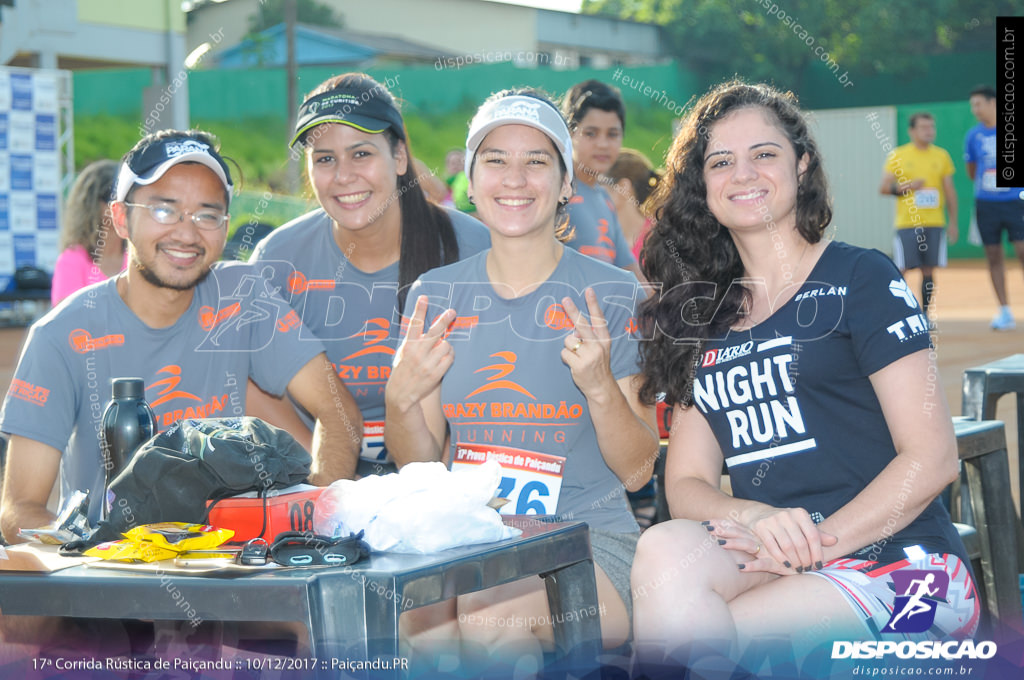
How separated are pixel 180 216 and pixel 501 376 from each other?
0.96 m

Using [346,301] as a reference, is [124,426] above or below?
below

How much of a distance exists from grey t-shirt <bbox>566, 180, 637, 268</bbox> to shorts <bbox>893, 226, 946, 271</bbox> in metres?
5.38

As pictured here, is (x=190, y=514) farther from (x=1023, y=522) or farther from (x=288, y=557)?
(x=1023, y=522)

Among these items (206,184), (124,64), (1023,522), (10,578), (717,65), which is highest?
(717,65)

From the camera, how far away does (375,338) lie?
344 cm

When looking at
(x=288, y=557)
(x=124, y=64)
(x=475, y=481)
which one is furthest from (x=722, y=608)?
(x=124, y=64)

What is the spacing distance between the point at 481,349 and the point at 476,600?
65cm

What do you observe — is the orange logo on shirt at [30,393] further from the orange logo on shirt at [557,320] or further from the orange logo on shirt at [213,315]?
the orange logo on shirt at [557,320]

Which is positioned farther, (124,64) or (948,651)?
(124,64)

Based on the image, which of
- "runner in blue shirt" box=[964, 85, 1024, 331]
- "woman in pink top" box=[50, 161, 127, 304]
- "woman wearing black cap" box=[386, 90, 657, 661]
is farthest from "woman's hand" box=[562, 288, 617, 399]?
"runner in blue shirt" box=[964, 85, 1024, 331]

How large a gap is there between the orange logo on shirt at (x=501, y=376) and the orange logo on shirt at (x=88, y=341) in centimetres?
91

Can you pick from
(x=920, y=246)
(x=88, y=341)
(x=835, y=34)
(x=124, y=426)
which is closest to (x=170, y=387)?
(x=88, y=341)

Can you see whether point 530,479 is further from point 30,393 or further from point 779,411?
point 30,393

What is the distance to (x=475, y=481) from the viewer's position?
79.0 inches
